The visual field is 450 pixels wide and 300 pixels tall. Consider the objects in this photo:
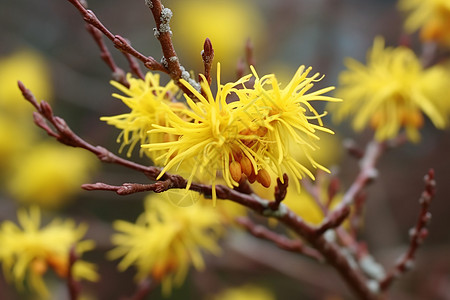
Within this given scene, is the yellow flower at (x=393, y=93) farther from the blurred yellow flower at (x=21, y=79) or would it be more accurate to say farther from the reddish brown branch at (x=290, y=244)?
the blurred yellow flower at (x=21, y=79)

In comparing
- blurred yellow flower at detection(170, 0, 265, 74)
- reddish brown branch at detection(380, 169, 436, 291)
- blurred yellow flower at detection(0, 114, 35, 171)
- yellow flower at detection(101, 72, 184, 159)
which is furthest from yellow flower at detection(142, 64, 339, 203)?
blurred yellow flower at detection(170, 0, 265, 74)

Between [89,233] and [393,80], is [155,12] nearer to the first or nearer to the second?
[393,80]

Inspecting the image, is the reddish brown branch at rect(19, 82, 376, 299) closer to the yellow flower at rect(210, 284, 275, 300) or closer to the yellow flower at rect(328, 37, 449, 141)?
the yellow flower at rect(328, 37, 449, 141)

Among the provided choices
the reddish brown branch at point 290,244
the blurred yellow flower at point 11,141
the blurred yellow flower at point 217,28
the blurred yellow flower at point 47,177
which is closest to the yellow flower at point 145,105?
the reddish brown branch at point 290,244

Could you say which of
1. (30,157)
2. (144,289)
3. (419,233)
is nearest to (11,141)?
(30,157)

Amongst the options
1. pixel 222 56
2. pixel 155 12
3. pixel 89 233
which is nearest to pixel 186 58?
pixel 222 56
